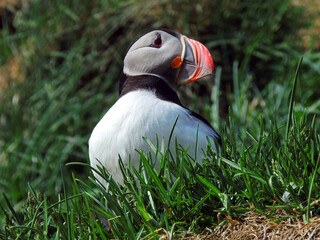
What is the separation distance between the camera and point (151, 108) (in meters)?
2.32

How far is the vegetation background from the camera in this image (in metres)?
4.30

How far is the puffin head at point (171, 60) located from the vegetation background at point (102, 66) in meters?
1.43

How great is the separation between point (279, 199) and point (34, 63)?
356 cm

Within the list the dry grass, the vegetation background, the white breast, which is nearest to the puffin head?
the white breast

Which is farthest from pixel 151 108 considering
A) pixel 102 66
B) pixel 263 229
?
pixel 102 66

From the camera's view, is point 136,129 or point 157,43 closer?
point 136,129

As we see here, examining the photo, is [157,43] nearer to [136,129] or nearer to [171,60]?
[171,60]

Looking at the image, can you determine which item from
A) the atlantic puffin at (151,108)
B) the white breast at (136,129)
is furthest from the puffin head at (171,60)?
the white breast at (136,129)

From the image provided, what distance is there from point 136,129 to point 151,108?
12cm

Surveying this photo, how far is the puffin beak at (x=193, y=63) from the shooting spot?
2613 mm

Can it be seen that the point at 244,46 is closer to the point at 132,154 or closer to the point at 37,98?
the point at 37,98

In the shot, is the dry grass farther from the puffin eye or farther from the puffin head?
the puffin eye

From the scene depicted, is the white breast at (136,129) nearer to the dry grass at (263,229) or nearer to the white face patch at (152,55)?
the white face patch at (152,55)

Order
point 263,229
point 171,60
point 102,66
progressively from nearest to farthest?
point 263,229 → point 171,60 → point 102,66
